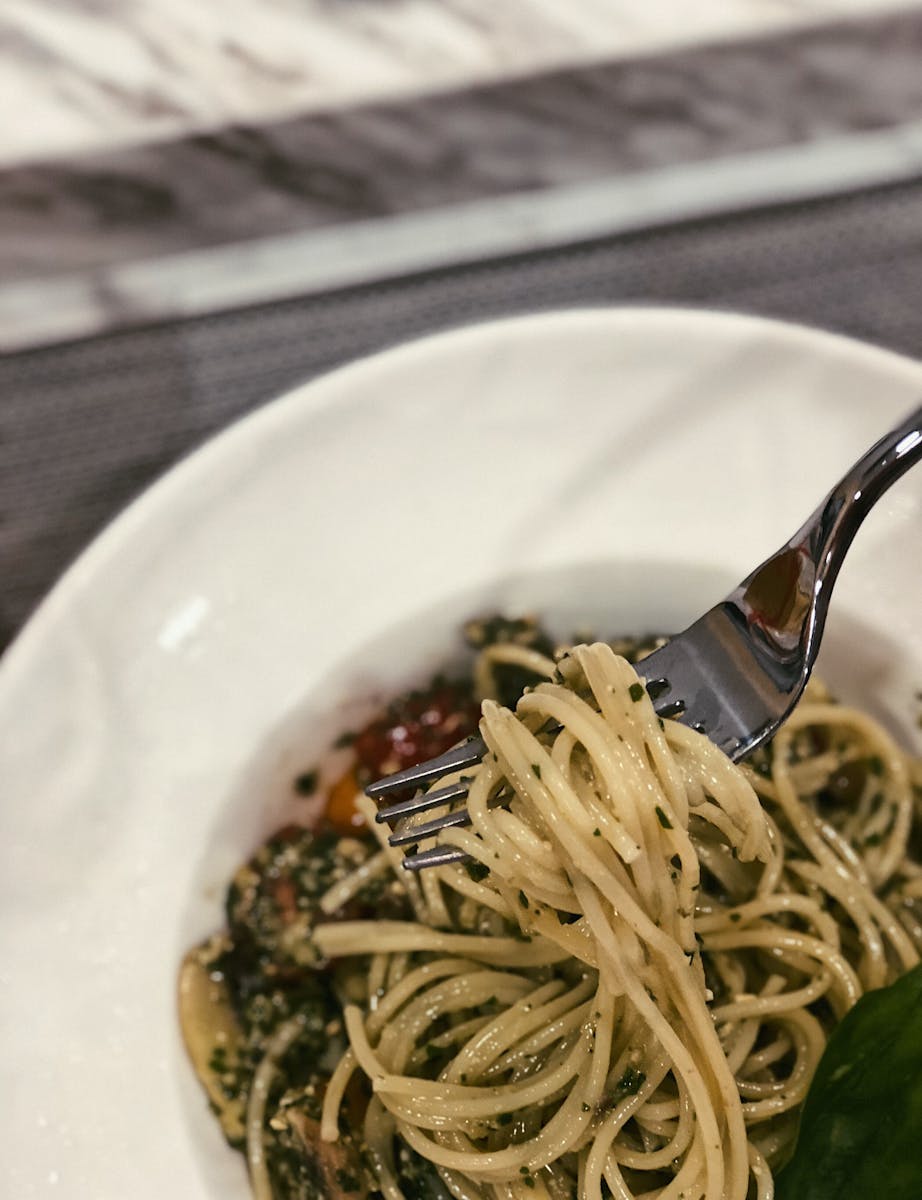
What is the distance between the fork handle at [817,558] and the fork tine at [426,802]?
534 mm

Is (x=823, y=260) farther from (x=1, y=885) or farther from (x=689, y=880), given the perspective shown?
(x=1, y=885)

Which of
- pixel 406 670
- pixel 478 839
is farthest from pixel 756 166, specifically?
pixel 478 839

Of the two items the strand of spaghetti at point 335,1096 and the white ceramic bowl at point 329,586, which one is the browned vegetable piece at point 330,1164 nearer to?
the strand of spaghetti at point 335,1096

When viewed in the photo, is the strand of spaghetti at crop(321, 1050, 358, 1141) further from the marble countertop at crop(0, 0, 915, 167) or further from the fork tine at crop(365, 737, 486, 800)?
the marble countertop at crop(0, 0, 915, 167)

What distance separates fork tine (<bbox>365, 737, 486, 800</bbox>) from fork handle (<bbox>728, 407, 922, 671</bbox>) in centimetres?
48

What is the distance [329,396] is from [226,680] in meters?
0.60

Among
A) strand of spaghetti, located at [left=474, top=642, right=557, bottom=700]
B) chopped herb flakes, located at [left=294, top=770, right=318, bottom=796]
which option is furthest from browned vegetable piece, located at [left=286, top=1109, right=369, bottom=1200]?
strand of spaghetti, located at [left=474, top=642, right=557, bottom=700]

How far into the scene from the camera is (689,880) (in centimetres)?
159

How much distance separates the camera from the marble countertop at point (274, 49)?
2.61m

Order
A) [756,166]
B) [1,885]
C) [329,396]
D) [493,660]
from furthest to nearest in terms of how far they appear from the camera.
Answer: [756,166]
[493,660]
[329,396]
[1,885]

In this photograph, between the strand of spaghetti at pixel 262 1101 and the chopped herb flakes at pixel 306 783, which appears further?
the chopped herb flakes at pixel 306 783

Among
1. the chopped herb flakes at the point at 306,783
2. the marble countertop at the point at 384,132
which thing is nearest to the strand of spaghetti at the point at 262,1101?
the chopped herb flakes at the point at 306,783

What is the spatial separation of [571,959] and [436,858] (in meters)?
0.57

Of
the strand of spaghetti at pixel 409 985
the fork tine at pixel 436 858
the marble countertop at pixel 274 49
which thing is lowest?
the strand of spaghetti at pixel 409 985
